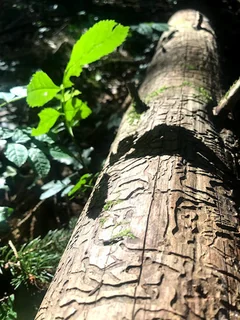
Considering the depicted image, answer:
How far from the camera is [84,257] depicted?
2.76ft

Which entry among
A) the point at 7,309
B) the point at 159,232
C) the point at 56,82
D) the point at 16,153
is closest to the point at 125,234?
the point at 159,232

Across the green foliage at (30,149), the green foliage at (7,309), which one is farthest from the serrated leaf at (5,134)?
the green foliage at (7,309)

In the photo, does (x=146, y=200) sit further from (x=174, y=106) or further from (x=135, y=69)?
(x=135, y=69)

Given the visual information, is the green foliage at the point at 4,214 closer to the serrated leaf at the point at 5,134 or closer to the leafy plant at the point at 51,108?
the leafy plant at the point at 51,108

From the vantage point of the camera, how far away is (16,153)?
4.23 feet

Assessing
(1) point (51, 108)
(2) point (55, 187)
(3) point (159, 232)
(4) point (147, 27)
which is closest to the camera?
(3) point (159, 232)

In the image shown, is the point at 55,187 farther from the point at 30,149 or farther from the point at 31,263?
the point at 31,263

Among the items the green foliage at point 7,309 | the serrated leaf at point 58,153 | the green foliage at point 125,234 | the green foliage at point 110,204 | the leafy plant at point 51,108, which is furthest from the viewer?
the serrated leaf at point 58,153

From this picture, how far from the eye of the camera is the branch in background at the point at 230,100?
1.32 meters

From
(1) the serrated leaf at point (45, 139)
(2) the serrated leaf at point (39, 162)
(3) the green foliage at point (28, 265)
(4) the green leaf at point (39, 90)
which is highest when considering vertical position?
(4) the green leaf at point (39, 90)

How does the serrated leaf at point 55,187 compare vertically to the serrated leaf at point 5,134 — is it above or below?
below

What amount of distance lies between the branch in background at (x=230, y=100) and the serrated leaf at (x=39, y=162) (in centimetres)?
57

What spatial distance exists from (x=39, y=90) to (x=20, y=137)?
Answer: 19 centimetres

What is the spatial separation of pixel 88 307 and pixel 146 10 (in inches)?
84.4
